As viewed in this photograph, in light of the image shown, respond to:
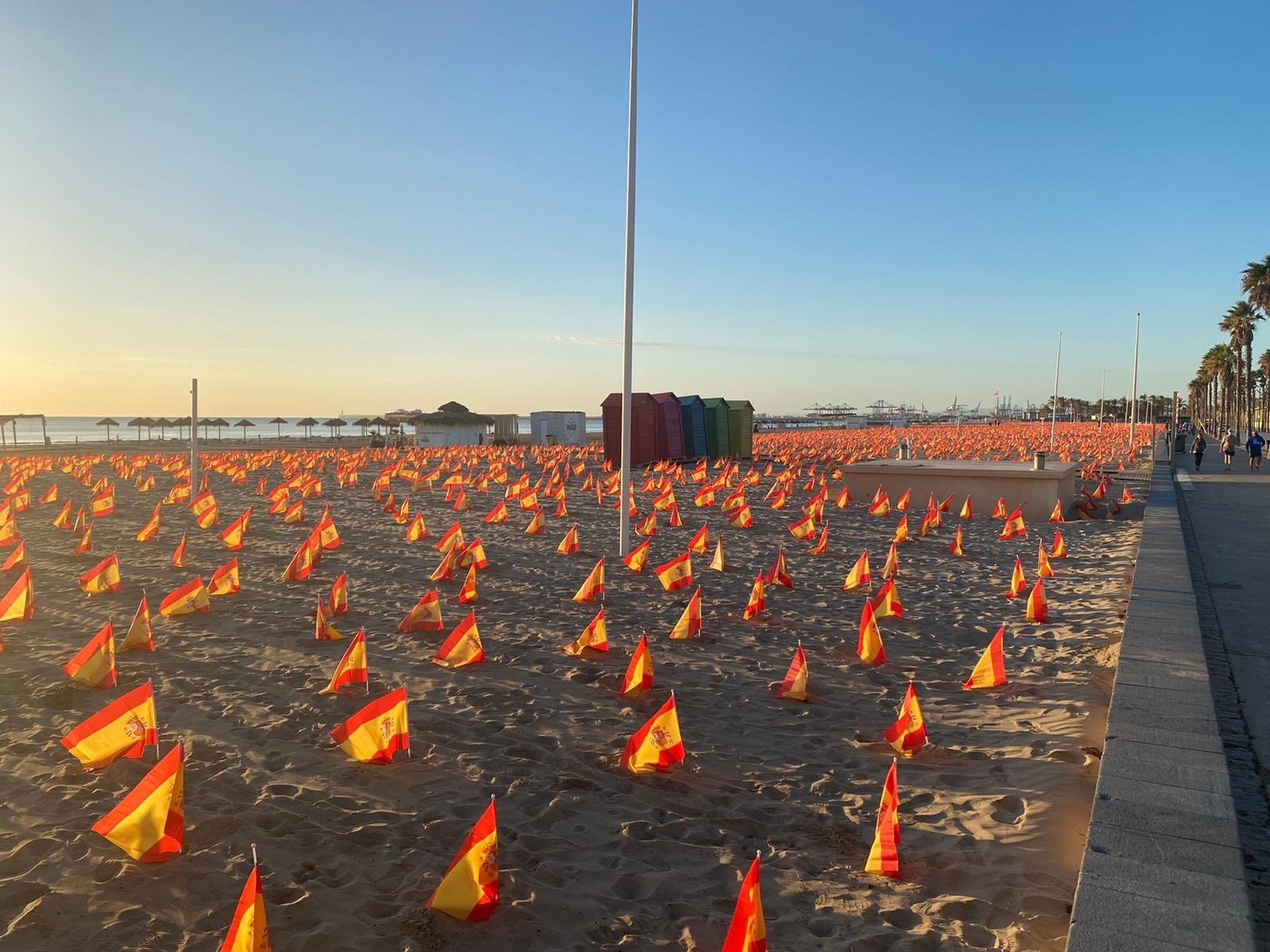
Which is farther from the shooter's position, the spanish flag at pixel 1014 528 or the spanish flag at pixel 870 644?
the spanish flag at pixel 1014 528

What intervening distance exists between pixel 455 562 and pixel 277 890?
23.1 feet

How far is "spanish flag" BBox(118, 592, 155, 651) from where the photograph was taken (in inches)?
268

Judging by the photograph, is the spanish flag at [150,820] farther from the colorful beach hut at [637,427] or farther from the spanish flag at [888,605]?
the colorful beach hut at [637,427]

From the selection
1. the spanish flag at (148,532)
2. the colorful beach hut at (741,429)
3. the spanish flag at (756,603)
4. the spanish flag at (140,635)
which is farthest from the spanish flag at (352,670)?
the colorful beach hut at (741,429)

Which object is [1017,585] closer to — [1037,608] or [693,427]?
[1037,608]

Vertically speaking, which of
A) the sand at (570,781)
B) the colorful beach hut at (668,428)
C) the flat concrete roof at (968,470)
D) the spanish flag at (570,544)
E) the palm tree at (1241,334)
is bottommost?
the sand at (570,781)

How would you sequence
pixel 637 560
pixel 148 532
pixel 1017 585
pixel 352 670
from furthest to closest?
pixel 148 532 < pixel 637 560 < pixel 1017 585 < pixel 352 670

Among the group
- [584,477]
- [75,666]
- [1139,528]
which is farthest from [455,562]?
[584,477]

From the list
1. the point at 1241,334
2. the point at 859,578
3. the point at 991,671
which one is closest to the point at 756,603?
the point at 859,578

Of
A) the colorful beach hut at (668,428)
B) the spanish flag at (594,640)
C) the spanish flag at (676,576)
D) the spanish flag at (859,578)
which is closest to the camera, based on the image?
the spanish flag at (594,640)

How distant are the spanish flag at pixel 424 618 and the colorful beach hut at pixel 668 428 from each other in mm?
21609

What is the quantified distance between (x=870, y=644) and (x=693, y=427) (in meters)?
24.6

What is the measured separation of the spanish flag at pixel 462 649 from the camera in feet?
21.5

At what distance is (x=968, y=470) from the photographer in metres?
17.6
